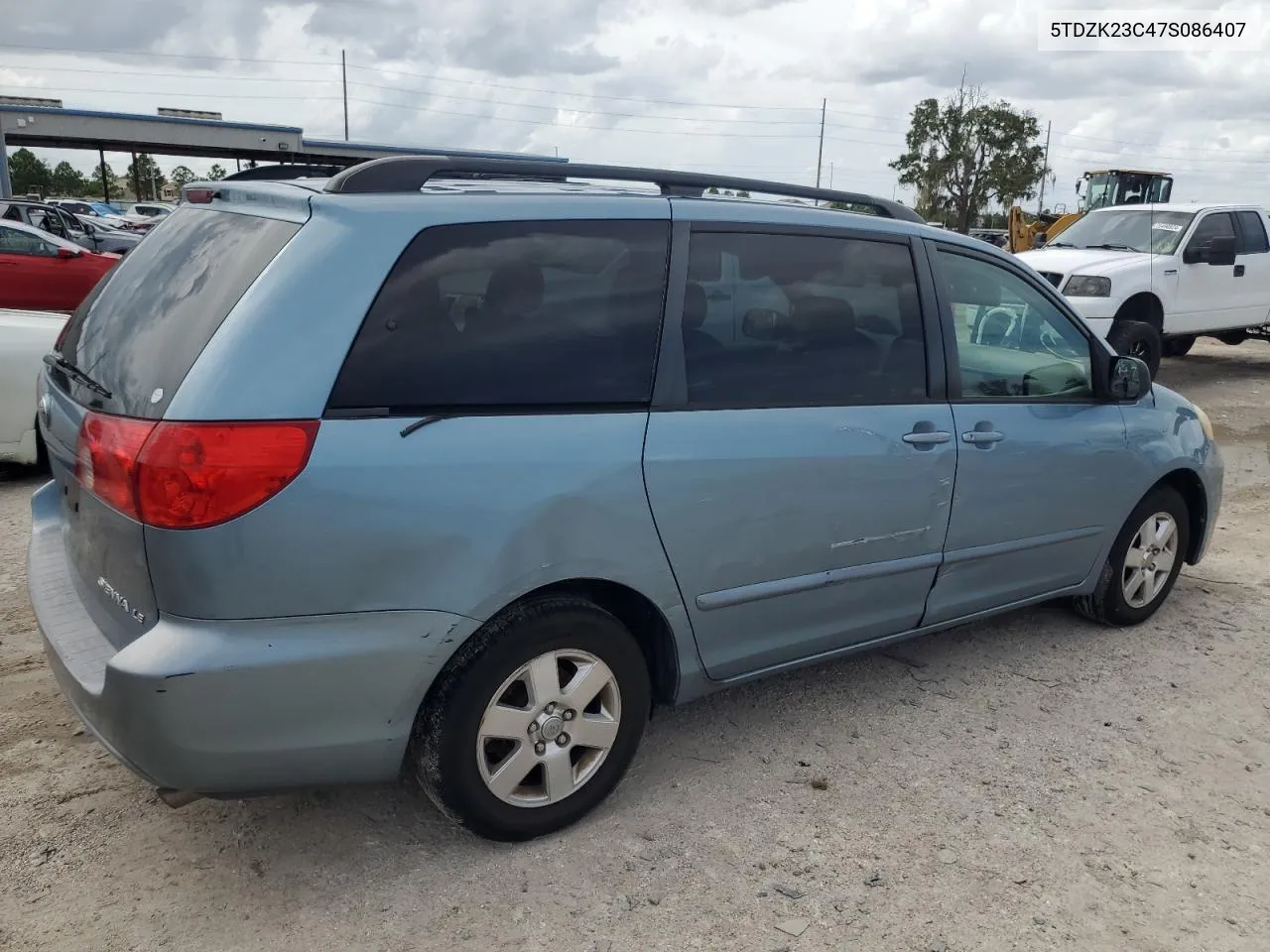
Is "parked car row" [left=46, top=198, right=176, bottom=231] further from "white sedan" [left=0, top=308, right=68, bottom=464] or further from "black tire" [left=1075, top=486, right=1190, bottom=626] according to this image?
"black tire" [left=1075, top=486, right=1190, bottom=626]

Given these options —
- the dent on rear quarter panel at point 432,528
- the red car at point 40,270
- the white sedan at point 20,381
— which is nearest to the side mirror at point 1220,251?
the dent on rear quarter panel at point 432,528

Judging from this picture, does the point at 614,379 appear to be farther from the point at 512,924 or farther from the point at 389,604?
the point at 512,924

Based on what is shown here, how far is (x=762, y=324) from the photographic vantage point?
315cm

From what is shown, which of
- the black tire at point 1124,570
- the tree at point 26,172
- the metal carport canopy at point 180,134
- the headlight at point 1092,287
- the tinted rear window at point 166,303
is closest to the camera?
the tinted rear window at point 166,303

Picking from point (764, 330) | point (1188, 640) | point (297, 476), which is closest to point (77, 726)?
point (297, 476)

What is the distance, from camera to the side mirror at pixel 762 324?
10.2 feet

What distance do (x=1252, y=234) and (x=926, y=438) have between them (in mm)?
11136

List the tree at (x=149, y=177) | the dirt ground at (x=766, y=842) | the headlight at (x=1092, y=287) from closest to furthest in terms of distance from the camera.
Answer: the dirt ground at (x=766, y=842), the headlight at (x=1092, y=287), the tree at (x=149, y=177)

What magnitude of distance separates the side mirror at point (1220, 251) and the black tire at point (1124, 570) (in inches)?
304

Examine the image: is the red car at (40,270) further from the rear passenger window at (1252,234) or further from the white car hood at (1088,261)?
the rear passenger window at (1252,234)

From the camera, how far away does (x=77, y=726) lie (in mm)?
3361

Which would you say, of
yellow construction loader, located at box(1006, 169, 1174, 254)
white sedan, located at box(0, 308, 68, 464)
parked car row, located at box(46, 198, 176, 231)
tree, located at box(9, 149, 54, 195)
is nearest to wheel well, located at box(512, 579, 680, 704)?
white sedan, located at box(0, 308, 68, 464)

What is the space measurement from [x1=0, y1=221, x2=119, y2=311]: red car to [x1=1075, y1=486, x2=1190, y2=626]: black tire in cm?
1243

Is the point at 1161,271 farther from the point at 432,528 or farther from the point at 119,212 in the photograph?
the point at 119,212
